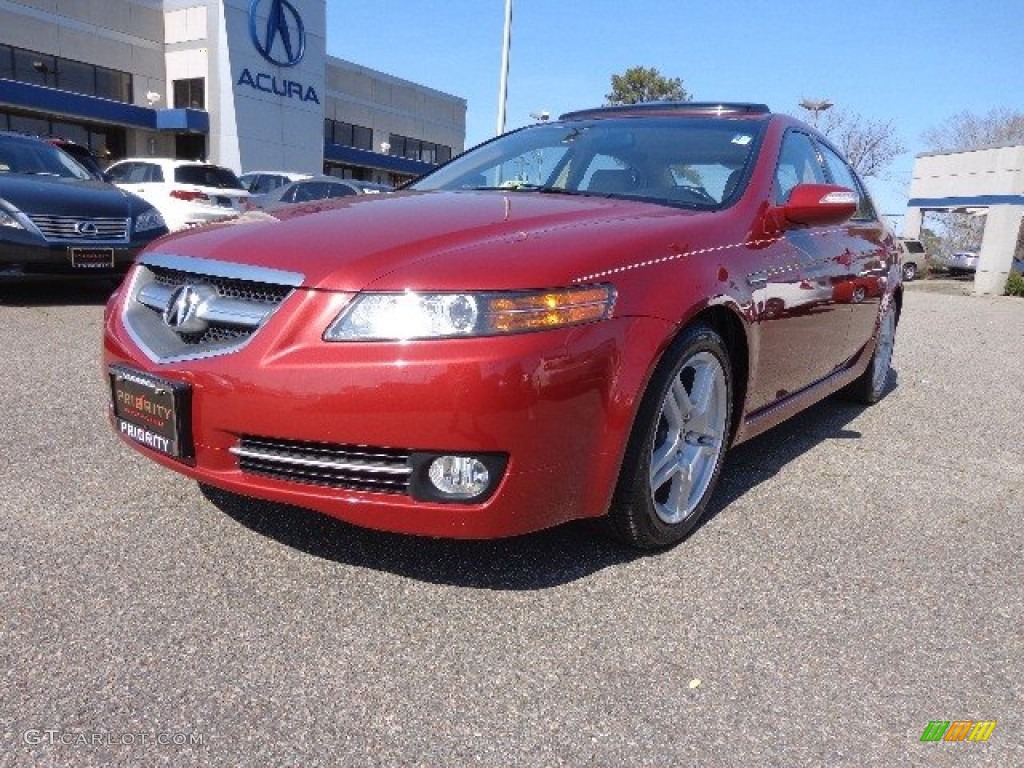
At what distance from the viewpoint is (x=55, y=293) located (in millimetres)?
7570

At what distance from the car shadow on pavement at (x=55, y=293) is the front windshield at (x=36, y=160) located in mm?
1008

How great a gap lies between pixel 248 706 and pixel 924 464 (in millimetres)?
3249

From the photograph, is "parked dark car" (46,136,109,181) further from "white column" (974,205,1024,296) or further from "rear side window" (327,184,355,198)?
"white column" (974,205,1024,296)

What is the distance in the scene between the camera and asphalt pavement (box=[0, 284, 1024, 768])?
1.68 metres

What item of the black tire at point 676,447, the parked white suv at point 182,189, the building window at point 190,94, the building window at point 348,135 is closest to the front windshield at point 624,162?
the black tire at point 676,447

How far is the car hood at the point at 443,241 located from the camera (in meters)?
2.06

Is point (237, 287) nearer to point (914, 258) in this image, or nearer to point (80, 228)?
point (80, 228)

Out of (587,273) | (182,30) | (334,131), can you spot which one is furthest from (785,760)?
(334,131)

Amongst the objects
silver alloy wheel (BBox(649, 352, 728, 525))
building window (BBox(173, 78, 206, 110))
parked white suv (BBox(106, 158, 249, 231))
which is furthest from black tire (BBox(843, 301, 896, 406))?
building window (BBox(173, 78, 206, 110))

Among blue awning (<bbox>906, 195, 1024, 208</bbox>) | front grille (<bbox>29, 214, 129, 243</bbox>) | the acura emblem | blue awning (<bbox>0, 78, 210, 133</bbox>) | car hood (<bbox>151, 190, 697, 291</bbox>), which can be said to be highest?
blue awning (<bbox>0, 78, 210, 133</bbox>)

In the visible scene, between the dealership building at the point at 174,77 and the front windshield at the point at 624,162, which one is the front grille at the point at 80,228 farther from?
the dealership building at the point at 174,77

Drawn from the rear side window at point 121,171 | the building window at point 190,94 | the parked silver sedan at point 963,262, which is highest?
the building window at point 190,94

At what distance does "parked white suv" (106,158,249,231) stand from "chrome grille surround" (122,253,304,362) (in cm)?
634

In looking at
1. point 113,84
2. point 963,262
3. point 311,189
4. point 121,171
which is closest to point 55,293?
point 311,189
